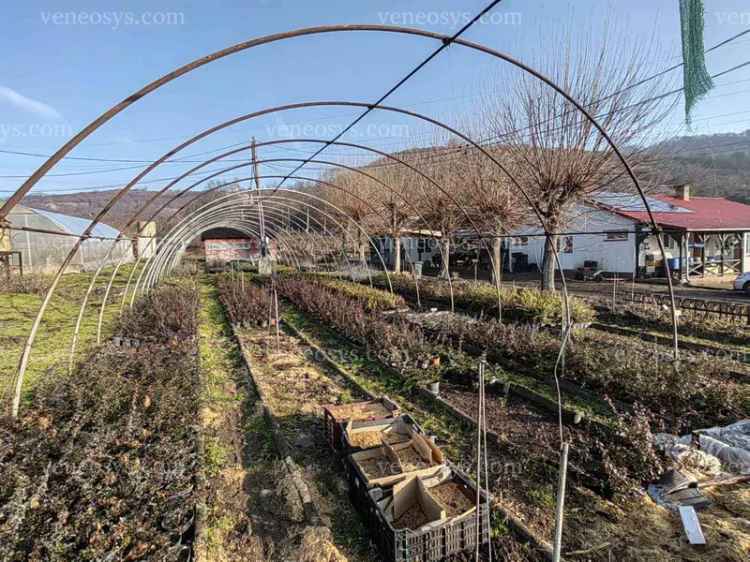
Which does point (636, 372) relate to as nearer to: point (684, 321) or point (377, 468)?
point (377, 468)

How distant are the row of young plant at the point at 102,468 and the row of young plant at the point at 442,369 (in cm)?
317

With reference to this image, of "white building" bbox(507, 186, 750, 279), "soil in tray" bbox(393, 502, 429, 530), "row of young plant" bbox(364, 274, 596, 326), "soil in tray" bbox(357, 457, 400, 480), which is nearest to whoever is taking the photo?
"soil in tray" bbox(393, 502, 429, 530)

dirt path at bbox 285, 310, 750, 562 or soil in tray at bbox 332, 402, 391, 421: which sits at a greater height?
soil in tray at bbox 332, 402, 391, 421

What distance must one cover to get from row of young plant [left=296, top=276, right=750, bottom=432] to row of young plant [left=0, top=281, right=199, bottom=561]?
430 centimetres

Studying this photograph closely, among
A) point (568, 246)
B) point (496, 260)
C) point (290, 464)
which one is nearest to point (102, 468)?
point (290, 464)

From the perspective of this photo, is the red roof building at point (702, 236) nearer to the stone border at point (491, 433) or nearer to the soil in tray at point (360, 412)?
the stone border at point (491, 433)

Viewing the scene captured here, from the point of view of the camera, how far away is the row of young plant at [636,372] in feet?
16.0

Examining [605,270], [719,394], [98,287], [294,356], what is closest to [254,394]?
[294,356]

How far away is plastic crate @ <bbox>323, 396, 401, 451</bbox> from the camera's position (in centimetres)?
430

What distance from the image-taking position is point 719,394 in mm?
4961

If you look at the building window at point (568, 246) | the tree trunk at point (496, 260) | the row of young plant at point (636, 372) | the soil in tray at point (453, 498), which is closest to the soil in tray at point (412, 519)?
the soil in tray at point (453, 498)

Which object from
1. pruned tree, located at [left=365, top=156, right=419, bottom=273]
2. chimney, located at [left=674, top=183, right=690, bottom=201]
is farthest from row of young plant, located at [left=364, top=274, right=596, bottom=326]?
chimney, located at [left=674, top=183, right=690, bottom=201]

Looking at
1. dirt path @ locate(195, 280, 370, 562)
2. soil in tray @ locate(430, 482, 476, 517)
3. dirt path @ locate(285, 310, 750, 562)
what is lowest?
dirt path @ locate(285, 310, 750, 562)

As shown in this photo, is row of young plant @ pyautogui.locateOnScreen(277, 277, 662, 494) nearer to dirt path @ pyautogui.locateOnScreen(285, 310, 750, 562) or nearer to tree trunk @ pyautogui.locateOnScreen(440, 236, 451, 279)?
dirt path @ pyautogui.locateOnScreen(285, 310, 750, 562)
